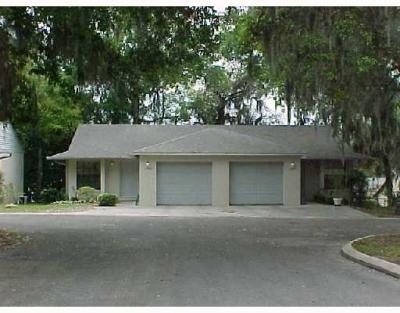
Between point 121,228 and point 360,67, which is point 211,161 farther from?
point 360,67

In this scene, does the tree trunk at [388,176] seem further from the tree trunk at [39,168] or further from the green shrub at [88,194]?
the tree trunk at [39,168]

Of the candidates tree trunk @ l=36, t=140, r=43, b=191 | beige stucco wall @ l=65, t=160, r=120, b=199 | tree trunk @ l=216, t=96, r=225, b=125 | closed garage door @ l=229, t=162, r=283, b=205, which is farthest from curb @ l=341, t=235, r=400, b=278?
tree trunk @ l=216, t=96, r=225, b=125

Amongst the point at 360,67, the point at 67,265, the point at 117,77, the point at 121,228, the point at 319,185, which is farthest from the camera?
the point at 319,185

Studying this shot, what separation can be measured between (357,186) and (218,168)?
22.0 ft

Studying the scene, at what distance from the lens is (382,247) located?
11.4 meters

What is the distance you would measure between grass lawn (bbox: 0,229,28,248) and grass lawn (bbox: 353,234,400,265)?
6983 millimetres

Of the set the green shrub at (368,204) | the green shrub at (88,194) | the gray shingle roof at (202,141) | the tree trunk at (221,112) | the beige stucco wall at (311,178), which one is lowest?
the green shrub at (368,204)

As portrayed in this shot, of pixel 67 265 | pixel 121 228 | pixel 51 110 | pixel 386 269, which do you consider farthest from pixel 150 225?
pixel 51 110

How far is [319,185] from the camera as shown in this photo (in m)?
28.3

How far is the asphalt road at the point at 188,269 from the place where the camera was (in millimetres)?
7098

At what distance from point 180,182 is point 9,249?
1456cm

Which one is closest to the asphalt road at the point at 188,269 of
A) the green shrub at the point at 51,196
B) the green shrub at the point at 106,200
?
the green shrub at the point at 106,200

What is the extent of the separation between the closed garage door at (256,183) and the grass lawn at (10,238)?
42.7 ft

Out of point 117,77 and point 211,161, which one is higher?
point 117,77
